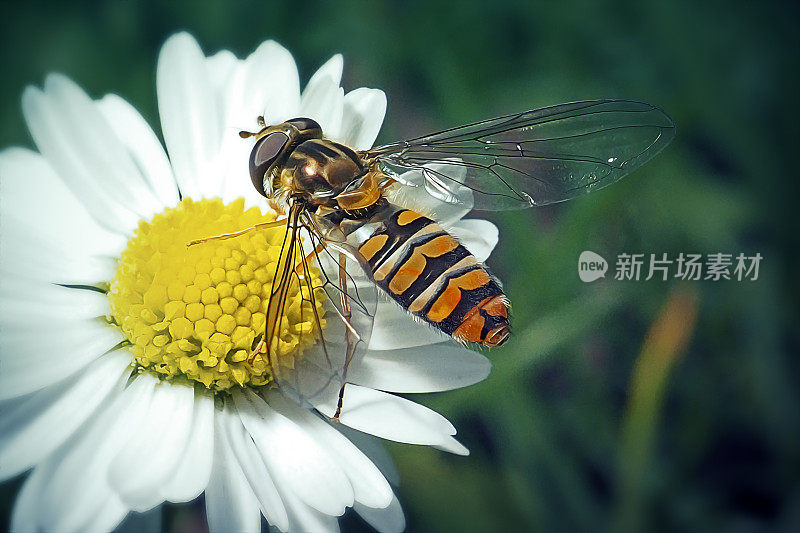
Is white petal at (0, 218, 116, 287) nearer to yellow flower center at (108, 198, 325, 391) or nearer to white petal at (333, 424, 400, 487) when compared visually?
yellow flower center at (108, 198, 325, 391)

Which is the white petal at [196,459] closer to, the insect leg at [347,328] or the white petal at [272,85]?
the insect leg at [347,328]

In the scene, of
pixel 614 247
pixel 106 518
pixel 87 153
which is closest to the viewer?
pixel 106 518

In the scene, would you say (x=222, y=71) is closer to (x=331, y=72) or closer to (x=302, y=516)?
(x=331, y=72)

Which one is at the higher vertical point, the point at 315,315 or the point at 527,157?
the point at 527,157

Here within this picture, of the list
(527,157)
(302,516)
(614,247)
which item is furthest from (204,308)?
(614,247)

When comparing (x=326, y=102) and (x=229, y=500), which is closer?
(x=229, y=500)

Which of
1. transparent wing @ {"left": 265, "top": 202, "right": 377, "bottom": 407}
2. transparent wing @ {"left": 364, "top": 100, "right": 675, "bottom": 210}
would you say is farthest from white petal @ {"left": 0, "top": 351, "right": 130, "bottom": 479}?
transparent wing @ {"left": 364, "top": 100, "right": 675, "bottom": 210}

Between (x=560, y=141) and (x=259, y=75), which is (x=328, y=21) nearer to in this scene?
(x=259, y=75)

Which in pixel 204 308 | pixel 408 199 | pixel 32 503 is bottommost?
pixel 32 503
